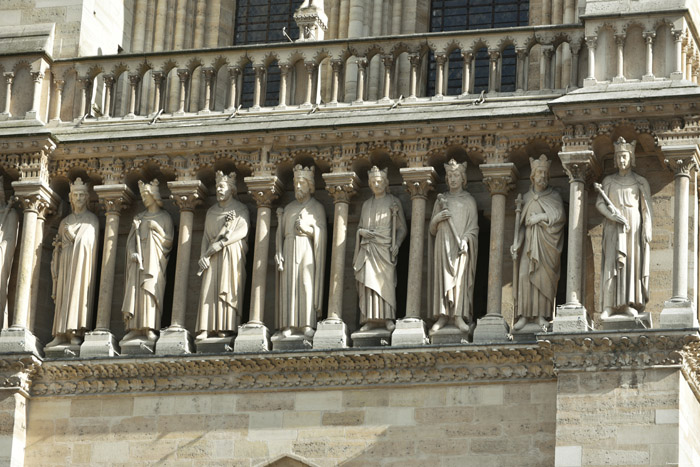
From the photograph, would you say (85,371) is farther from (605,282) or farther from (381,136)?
(605,282)

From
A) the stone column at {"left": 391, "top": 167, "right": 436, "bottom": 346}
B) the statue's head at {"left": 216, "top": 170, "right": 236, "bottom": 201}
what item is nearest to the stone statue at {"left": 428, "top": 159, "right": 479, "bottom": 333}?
the stone column at {"left": 391, "top": 167, "right": 436, "bottom": 346}

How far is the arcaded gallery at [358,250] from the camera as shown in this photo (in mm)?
24859

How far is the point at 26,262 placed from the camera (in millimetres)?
26938

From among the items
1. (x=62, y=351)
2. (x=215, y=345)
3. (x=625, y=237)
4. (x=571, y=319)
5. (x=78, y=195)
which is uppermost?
(x=78, y=195)

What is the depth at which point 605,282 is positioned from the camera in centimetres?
2486

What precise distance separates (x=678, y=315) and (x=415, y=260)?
2.96 meters

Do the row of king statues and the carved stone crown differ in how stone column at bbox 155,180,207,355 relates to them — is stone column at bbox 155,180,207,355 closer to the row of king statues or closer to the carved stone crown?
the row of king statues

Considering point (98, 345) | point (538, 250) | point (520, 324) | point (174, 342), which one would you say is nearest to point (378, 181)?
point (538, 250)

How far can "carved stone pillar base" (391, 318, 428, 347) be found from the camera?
2538cm

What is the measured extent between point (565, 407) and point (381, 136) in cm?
379

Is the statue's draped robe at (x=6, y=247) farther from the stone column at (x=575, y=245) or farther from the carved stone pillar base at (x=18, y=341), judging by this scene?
the stone column at (x=575, y=245)

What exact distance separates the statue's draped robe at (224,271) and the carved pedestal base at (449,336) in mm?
2213

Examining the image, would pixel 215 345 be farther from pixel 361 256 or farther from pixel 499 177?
pixel 499 177

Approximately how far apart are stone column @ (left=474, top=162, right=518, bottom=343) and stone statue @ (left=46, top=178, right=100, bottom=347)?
4397 mm
